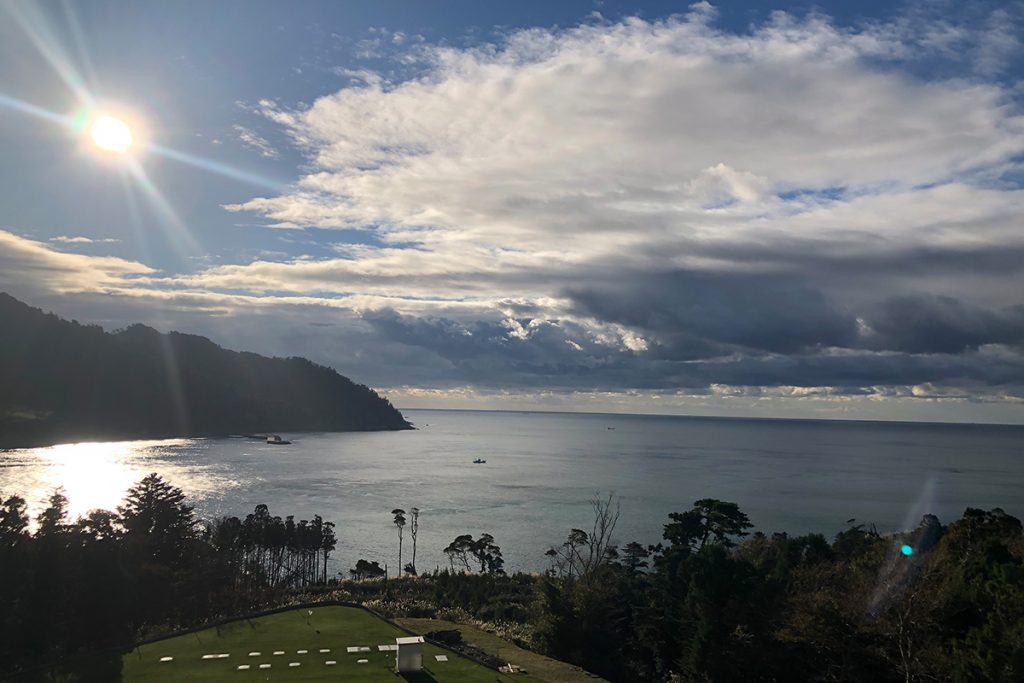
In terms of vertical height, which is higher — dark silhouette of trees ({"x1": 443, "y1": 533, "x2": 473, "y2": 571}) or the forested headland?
the forested headland

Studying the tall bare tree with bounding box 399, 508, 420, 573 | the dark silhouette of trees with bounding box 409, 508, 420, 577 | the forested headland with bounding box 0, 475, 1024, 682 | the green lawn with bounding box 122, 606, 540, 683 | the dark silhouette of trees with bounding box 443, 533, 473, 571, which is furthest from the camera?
the tall bare tree with bounding box 399, 508, 420, 573

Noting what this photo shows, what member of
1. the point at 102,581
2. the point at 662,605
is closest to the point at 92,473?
the point at 102,581

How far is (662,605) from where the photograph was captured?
42.0 m

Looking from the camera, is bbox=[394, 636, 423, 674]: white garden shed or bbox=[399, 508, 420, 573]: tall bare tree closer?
bbox=[394, 636, 423, 674]: white garden shed

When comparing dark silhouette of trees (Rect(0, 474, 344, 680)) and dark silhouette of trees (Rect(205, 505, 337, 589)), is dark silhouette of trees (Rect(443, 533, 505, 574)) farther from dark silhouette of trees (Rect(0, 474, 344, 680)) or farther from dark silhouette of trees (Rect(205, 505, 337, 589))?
dark silhouette of trees (Rect(0, 474, 344, 680))

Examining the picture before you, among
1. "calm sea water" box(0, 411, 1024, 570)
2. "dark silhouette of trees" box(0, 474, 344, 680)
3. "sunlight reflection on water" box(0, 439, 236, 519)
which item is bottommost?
"calm sea water" box(0, 411, 1024, 570)

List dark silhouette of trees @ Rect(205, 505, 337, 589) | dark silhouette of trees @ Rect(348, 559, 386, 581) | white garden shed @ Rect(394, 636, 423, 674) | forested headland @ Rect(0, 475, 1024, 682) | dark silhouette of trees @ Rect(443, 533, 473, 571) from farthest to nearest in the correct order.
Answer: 1. dark silhouette of trees @ Rect(443, 533, 473, 571)
2. dark silhouette of trees @ Rect(348, 559, 386, 581)
3. dark silhouette of trees @ Rect(205, 505, 337, 589)
4. forested headland @ Rect(0, 475, 1024, 682)
5. white garden shed @ Rect(394, 636, 423, 674)

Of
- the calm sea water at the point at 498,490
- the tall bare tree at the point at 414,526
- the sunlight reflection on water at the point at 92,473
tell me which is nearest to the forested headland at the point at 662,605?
the tall bare tree at the point at 414,526

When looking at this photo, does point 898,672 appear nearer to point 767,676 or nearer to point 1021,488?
point 767,676

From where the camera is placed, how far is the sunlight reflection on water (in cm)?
11375

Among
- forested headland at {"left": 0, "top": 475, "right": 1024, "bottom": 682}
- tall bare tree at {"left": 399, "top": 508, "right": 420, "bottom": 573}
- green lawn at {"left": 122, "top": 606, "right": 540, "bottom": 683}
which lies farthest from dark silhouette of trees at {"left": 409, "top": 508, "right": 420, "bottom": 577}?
green lawn at {"left": 122, "top": 606, "right": 540, "bottom": 683}

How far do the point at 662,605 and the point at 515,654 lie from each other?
1704cm

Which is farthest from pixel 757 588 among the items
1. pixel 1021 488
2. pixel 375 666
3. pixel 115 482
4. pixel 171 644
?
pixel 1021 488

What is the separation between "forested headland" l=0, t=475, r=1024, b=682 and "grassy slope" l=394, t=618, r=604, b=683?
245 centimetres
